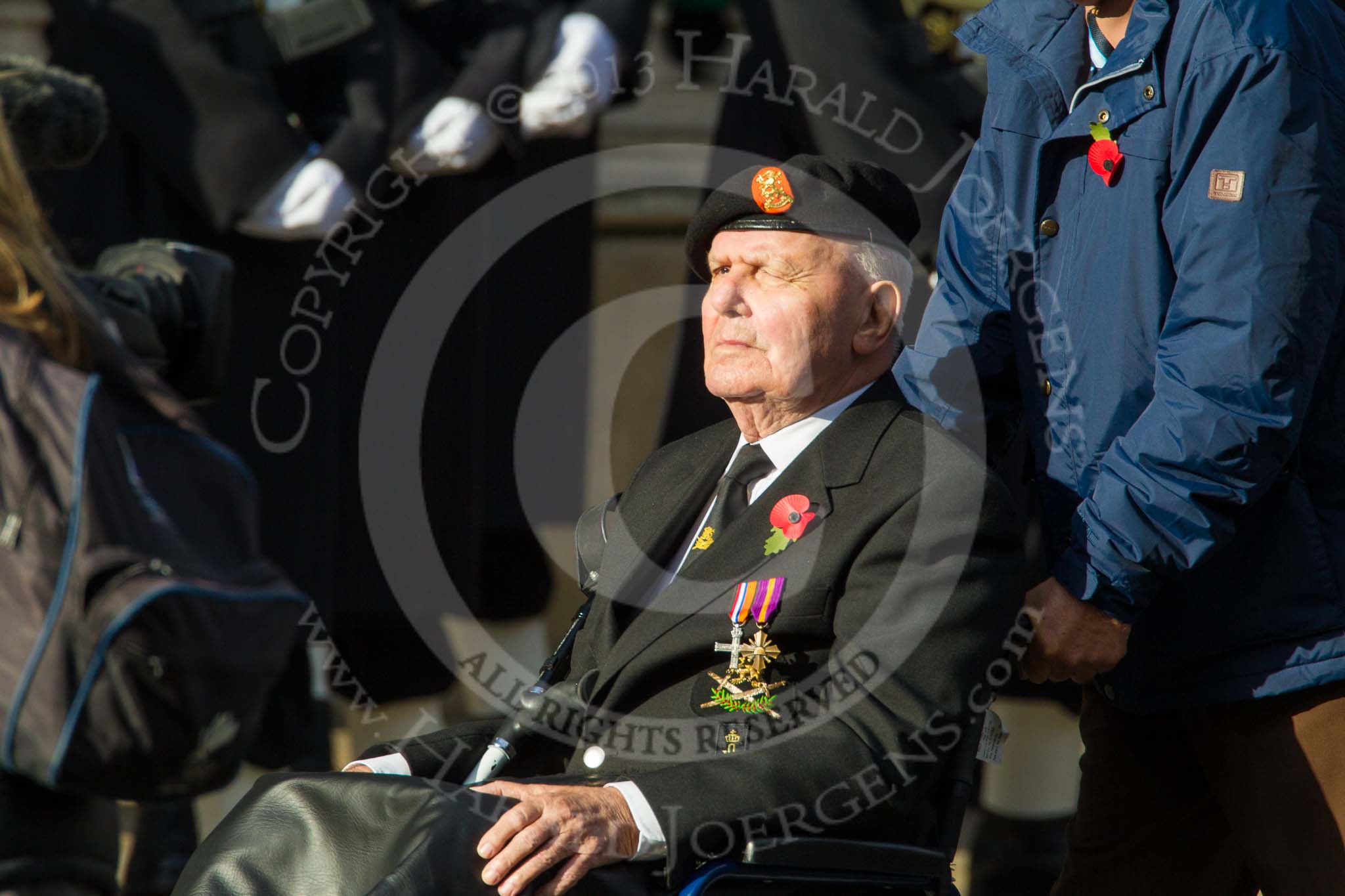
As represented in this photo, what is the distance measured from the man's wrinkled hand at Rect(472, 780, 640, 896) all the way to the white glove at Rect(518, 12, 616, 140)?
2.39 m

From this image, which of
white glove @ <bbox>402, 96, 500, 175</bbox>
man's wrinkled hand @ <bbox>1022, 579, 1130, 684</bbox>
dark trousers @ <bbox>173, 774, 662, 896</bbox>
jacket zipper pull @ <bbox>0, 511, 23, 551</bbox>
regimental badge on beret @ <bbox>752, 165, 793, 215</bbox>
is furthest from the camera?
white glove @ <bbox>402, 96, 500, 175</bbox>

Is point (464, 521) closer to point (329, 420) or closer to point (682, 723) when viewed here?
point (329, 420)

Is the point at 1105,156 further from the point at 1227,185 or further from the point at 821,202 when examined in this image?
the point at 821,202

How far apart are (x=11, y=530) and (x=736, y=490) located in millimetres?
1137

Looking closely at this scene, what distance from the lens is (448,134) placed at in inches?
163

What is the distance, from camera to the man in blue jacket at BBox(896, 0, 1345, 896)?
215cm

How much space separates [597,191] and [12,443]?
11.4ft

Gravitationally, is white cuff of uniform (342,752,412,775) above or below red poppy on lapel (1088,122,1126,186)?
below

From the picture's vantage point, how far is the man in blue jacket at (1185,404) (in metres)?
2.15

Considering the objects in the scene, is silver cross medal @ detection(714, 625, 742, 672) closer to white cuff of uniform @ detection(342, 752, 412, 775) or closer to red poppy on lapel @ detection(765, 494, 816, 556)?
red poppy on lapel @ detection(765, 494, 816, 556)

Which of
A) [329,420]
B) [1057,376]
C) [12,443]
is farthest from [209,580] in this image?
[329,420]

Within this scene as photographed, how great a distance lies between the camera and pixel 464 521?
4555 millimetres

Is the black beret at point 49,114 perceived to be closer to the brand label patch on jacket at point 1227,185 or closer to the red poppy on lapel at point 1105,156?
the red poppy on lapel at point 1105,156

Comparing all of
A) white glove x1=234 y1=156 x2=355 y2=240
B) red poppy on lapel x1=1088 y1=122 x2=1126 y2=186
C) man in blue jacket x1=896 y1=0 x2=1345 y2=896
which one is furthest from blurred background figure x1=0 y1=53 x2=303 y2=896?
white glove x1=234 y1=156 x2=355 y2=240
